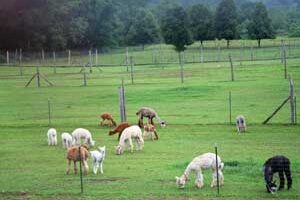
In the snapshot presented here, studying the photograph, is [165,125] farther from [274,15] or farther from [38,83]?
[274,15]

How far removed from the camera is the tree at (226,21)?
11944cm

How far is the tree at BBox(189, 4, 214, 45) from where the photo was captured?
12469 centimetres

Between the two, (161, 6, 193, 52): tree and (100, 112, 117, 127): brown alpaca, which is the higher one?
(161, 6, 193, 52): tree

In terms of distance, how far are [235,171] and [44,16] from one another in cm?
8746

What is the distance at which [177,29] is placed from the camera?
111m

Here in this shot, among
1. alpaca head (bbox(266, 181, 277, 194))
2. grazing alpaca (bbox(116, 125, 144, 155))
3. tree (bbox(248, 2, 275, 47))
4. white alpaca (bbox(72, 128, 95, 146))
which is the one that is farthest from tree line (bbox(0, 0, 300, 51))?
alpaca head (bbox(266, 181, 277, 194))

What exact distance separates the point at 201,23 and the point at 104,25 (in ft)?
63.1

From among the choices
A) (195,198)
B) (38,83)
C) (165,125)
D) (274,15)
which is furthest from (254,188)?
(274,15)

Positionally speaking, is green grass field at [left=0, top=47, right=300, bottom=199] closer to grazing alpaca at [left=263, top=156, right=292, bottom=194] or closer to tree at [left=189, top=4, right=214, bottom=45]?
grazing alpaca at [left=263, top=156, right=292, bottom=194]

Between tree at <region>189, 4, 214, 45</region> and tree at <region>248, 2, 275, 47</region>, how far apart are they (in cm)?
821

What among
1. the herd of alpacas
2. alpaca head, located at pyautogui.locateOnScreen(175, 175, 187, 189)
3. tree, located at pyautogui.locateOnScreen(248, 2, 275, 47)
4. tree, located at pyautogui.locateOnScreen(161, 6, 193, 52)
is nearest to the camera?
the herd of alpacas

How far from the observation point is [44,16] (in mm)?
105750

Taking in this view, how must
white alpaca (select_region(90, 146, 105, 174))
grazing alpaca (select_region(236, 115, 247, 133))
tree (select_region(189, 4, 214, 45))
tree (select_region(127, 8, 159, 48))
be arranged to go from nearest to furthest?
white alpaca (select_region(90, 146, 105, 174)), grazing alpaca (select_region(236, 115, 247, 133)), tree (select_region(189, 4, 214, 45)), tree (select_region(127, 8, 159, 48))

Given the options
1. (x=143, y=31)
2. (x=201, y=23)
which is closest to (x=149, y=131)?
(x=201, y=23)
